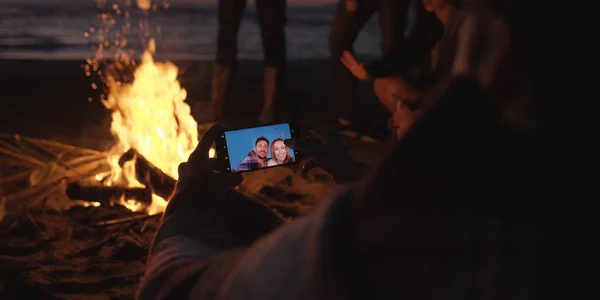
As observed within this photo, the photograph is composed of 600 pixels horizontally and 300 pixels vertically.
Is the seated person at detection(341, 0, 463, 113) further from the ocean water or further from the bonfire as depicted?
the ocean water

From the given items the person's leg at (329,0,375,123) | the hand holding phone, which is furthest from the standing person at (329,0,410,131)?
the hand holding phone

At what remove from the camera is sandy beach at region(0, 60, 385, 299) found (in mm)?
→ 3383

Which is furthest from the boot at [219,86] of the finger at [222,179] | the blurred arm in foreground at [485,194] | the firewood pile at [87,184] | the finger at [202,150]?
the blurred arm in foreground at [485,194]

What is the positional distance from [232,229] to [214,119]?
4.87 m

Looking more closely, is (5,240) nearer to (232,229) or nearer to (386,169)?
(232,229)

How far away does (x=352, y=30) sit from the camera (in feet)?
19.6

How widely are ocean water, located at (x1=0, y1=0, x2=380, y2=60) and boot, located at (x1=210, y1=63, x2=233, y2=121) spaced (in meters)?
5.66

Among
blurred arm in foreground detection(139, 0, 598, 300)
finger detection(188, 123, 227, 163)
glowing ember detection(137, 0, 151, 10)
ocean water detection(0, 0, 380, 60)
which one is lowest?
glowing ember detection(137, 0, 151, 10)

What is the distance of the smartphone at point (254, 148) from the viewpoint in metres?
3.00

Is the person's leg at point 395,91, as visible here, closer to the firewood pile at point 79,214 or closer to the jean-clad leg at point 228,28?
the firewood pile at point 79,214

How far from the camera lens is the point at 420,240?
833mm

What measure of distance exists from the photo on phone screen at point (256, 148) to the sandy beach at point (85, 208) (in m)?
0.85

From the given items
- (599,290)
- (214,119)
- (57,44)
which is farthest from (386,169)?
(57,44)

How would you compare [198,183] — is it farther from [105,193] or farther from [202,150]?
[105,193]
